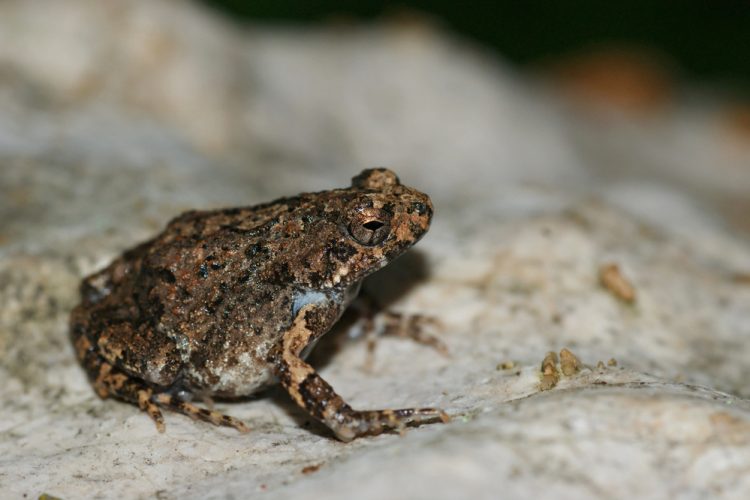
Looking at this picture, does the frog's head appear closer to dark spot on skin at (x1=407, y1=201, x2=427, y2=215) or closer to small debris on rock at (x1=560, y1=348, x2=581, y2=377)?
dark spot on skin at (x1=407, y1=201, x2=427, y2=215)

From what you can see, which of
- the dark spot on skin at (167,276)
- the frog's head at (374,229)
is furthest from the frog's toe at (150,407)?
the frog's head at (374,229)

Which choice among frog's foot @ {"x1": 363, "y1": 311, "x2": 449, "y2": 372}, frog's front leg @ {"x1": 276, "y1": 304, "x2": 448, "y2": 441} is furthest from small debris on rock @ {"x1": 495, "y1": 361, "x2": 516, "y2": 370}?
frog's front leg @ {"x1": 276, "y1": 304, "x2": 448, "y2": 441}

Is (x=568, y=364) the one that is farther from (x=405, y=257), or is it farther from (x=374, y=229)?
(x=405, y=257)

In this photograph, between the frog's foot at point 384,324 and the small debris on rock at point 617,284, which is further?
the small debris on rock at point 617,284

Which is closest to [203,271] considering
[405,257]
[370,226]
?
[370,226]

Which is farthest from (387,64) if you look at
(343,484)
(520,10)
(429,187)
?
(343,484)

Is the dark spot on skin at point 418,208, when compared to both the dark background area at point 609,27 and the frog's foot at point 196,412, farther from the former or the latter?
the dark background area at point 609,27
